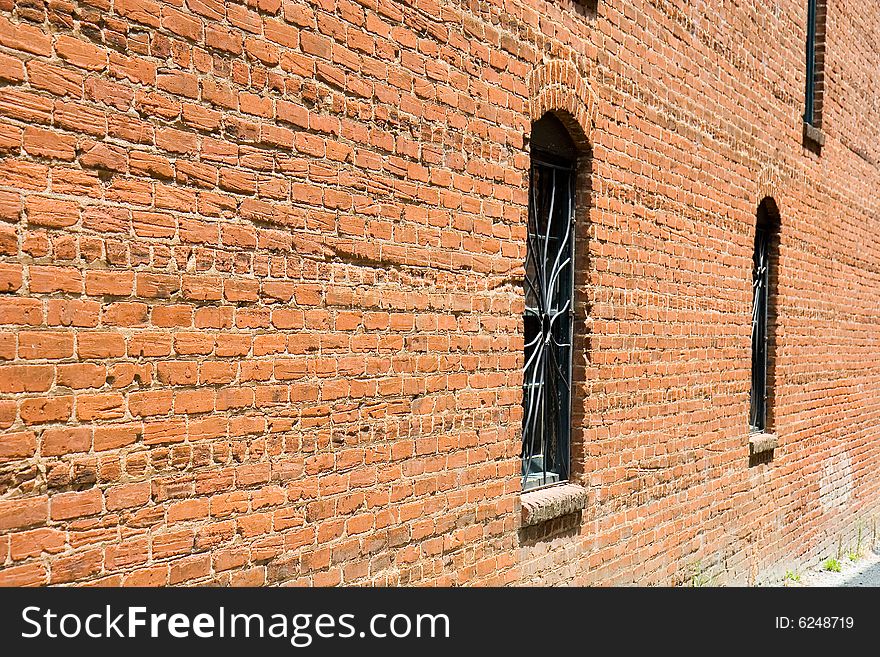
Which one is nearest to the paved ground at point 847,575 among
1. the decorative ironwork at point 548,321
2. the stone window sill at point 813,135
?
the stone window sill at point 813,135

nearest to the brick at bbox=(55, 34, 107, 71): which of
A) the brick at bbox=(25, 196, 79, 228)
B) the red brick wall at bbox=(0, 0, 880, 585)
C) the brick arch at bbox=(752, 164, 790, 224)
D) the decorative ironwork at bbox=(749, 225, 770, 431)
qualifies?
the red brick wall at bbox=(0, 0, 880, 585)

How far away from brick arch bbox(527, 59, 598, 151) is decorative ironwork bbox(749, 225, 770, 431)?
12.6ft

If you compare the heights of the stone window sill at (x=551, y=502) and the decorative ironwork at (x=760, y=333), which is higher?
the decorative ironwork at (x=760, y=333)

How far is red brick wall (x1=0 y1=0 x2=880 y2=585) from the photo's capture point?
3.12 m

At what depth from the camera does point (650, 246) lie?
6855 millimetres

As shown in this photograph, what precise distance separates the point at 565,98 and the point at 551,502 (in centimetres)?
234

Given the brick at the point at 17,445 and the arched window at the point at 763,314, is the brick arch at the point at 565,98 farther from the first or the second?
the arched window at the point at 763,314

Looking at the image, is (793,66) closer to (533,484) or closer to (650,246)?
(650,246)

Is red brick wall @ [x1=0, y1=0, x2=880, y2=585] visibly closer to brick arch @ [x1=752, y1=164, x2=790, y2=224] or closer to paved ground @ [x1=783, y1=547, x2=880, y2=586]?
brick arch @ [x1=752, y1=164, x2=790, y2=224]

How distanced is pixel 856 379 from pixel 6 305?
10931 millimetres

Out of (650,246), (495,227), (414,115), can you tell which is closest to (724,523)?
(650,246)

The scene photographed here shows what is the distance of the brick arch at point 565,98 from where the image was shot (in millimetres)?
5543

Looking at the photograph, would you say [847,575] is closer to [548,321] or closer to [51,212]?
[548,321]

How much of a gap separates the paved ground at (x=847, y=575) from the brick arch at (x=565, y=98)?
18.1ft
